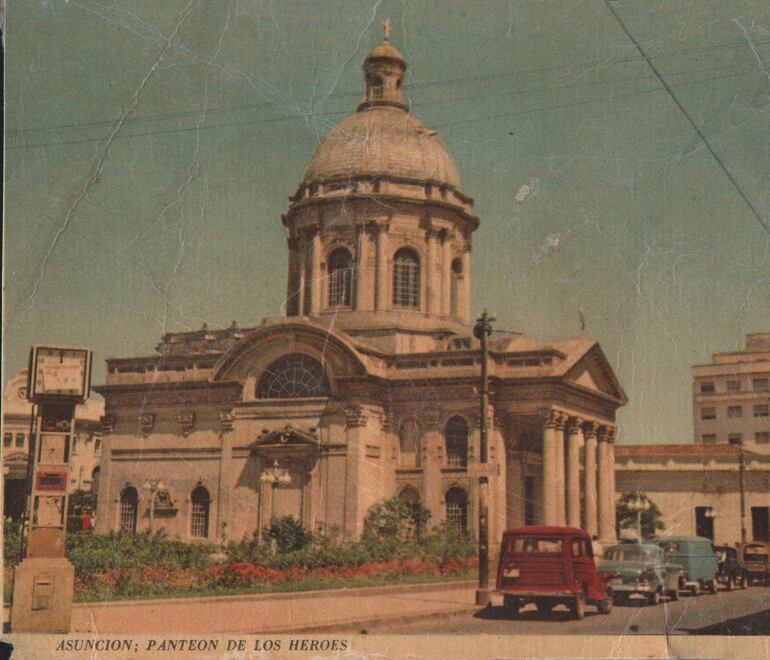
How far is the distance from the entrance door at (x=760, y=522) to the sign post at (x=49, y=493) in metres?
11.6

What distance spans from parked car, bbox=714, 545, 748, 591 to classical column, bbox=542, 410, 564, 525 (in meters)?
4.85

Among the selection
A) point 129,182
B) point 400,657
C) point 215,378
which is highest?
point 129,182

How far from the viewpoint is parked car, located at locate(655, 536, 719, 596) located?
18656 mm

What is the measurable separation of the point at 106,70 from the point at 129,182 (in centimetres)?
183

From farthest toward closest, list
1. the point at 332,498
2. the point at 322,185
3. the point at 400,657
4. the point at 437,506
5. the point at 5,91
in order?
the point at 332,498, the point at 437,506, the point at 322,185, the point at 5,91, the point at 400,657

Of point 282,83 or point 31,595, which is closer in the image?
point 31,595

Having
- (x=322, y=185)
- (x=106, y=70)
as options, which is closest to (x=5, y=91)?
(x=106, y=70)

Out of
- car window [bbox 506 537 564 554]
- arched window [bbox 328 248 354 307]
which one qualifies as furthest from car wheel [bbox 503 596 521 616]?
arched window [bbox 328 248 354 307]

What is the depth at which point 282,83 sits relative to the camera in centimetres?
1889

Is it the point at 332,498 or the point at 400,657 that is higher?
the point at 332,498

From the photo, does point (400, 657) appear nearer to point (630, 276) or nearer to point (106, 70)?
point (630, 276)

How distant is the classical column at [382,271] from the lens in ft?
99.8

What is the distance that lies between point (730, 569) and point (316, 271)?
14.5 meters

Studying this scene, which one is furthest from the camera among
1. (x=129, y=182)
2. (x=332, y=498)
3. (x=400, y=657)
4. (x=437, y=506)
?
(x=332, y=498)
